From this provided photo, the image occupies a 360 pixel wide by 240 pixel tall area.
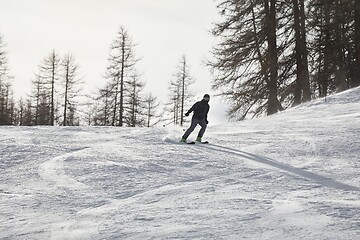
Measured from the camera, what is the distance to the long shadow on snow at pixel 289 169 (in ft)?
25.7

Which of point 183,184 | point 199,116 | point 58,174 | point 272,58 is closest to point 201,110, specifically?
point 199,116

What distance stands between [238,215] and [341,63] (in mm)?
20926

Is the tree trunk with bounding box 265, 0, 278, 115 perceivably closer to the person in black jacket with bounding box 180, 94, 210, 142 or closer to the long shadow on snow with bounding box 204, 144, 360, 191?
the person in black jacket with bounding box 180, 94, 210, 142

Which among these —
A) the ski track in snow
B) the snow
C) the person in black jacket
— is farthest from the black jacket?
the ski track in snow

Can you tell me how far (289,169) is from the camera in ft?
30.7

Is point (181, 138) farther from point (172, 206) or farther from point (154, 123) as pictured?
point (154, 123)

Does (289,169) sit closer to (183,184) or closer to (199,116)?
(183,184)

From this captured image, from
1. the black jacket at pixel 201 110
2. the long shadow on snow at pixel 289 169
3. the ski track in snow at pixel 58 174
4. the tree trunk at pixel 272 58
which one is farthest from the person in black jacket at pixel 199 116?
the tree trunk at pixel 272 58

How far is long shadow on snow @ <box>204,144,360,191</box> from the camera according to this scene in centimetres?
785

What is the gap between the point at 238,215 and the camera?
20.1 feet

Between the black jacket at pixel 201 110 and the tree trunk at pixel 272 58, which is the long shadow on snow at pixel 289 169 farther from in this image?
the tree trunk at pixel 272 58

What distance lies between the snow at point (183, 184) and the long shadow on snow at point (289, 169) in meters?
0.02

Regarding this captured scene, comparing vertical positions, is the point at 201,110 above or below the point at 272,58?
below

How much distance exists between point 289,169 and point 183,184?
2.71 meters
